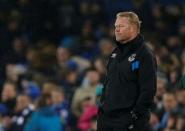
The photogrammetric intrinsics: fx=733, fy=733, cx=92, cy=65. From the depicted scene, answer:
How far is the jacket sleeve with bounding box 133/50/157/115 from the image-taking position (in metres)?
6.55

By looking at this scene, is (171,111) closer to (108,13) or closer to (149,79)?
(149,79)

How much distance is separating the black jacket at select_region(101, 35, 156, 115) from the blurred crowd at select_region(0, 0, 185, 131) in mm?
479

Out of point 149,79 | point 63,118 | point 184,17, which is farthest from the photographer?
point 184,17

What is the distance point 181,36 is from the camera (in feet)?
49.9

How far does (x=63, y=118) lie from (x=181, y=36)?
4.96 metres

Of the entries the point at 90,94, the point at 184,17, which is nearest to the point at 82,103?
the point at 90,94

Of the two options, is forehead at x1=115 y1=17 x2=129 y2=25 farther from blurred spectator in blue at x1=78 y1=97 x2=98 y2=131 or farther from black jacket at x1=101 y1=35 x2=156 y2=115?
blurred spectator in blue at x1=78 y1=97 x2=98 y2=131

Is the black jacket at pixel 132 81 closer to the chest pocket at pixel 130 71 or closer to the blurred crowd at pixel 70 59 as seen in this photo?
the chest pocket at pixel 130 71

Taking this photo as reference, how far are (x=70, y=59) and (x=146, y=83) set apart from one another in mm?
7194

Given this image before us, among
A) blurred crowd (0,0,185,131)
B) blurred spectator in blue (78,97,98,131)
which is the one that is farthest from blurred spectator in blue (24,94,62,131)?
blurred spectator in blue (78,97,98,131)

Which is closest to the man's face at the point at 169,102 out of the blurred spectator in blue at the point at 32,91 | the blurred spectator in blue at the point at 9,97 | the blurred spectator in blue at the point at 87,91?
the blurred spectator in blue at the point at 87,91

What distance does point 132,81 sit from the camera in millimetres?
6680

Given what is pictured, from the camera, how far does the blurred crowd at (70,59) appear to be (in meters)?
10.3

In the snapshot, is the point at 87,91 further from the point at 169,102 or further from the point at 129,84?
the point at 129,84
